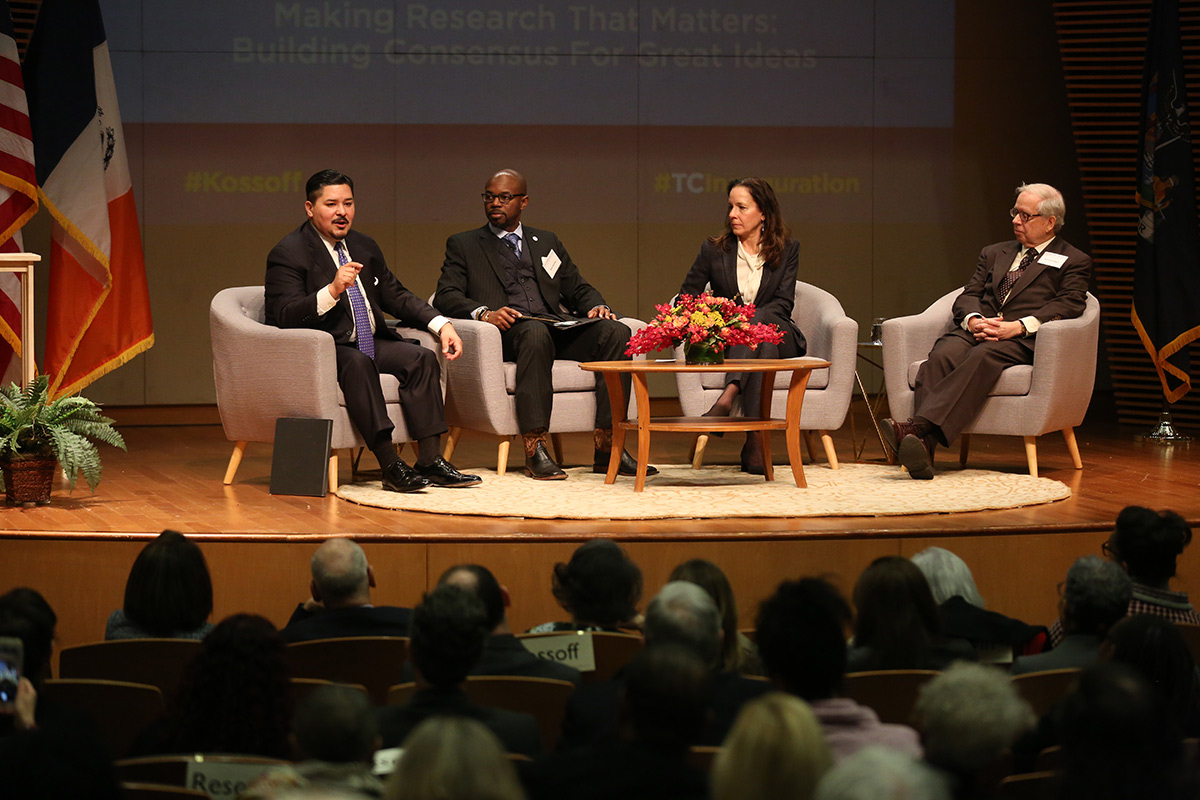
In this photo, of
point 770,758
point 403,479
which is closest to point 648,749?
point 770,758

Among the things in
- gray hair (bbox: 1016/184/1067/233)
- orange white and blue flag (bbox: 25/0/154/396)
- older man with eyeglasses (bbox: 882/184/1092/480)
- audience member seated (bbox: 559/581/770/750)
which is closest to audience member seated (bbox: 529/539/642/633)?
audience member seated (bbox: 559/581/770/750)

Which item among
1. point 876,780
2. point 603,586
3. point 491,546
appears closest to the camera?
point 876,780

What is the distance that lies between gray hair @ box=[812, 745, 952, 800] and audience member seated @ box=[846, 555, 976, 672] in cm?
104

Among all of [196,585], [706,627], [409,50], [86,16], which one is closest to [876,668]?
[706,627]

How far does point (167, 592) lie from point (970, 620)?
5.71ft

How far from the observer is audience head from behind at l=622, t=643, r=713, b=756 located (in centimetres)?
177

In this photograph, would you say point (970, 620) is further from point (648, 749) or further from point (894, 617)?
point (648, 749)

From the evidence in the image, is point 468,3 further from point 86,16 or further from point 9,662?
point 9,662

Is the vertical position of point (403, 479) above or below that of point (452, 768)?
below

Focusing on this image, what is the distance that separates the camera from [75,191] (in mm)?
6402

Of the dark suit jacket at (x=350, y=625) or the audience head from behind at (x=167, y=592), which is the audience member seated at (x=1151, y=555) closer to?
the dark suit jacket at (x=350, y=625)

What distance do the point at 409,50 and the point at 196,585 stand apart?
576 centimetres

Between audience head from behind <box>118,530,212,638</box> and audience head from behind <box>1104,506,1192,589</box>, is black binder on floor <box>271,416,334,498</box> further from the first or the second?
audience head from behind <box>1104,506,1192,589</box>

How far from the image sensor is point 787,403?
17.3ft
